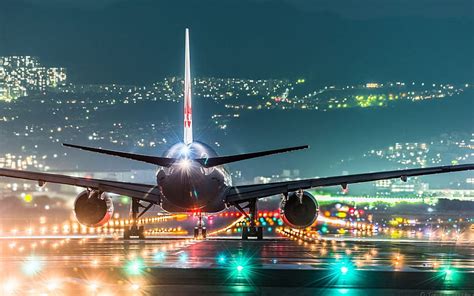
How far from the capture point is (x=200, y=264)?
3866 cm

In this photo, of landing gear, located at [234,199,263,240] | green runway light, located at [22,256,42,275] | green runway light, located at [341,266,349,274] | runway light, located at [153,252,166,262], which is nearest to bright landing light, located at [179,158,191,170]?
landing gear, located at [234,199,263,240]

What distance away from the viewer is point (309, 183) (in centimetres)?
6062

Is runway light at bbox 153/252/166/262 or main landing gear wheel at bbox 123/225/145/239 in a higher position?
main landing gear wheel at bbox 123/225/145/239

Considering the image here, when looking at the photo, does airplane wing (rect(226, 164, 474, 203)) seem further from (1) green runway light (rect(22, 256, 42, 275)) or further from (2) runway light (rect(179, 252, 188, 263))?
(1) green runway light (rect(22, 256, 42, 275))

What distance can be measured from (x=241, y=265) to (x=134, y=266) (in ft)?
13.0

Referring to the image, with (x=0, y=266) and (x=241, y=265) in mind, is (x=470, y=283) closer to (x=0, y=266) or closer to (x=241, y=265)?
(x=241, y=265)

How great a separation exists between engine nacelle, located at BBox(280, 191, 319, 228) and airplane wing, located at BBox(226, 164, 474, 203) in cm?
61

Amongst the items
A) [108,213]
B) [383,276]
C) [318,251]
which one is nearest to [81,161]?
[108,213]

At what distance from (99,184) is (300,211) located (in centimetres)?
1102

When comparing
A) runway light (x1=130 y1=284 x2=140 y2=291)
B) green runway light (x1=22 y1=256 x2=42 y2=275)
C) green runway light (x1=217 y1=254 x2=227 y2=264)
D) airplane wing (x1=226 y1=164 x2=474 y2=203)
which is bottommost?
runway light (x1=130 y1=284 x2=140 y2=291)

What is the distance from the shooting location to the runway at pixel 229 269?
1184 inches

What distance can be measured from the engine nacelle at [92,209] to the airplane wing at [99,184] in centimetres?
66

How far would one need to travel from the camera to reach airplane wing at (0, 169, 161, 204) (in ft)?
193

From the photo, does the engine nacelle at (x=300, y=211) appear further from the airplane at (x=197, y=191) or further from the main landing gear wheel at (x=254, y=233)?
the main landing gear wheel at (x=254, y=233)
